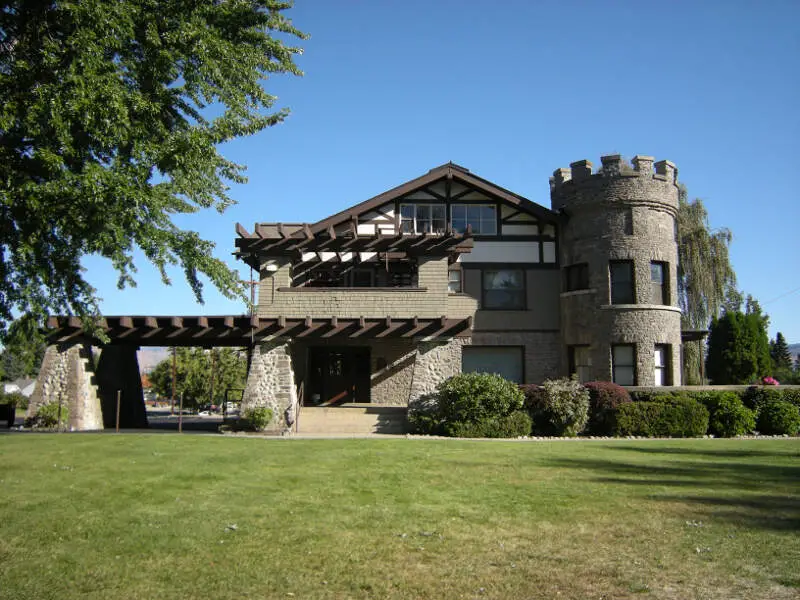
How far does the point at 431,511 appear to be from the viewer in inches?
335

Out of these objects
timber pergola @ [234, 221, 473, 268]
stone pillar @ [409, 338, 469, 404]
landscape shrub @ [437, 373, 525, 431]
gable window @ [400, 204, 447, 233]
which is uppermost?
gable window @ [400, 204, 447, 233]

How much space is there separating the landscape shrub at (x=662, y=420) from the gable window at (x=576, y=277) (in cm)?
644

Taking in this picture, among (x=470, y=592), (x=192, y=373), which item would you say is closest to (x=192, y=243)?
(x=470, y=592)

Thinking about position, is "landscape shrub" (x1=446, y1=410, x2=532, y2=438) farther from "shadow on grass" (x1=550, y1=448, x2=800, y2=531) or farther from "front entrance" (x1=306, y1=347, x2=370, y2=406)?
"front entrance" (x1=306, y1=347, x2=370, y2=406)

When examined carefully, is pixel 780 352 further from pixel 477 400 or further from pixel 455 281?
pixel 477 400

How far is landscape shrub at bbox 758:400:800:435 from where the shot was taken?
21.2m

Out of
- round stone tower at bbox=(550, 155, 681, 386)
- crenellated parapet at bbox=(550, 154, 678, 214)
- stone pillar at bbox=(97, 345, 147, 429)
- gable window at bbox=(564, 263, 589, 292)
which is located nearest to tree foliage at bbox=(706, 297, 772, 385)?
round stone tower at bbox=(550, 155, 681, 386)

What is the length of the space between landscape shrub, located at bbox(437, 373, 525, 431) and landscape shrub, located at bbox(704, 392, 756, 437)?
6.11 metres

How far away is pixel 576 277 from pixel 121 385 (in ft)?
59.6

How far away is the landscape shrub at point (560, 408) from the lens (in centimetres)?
2034

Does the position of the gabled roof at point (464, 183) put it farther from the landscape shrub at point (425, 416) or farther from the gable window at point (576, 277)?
the landscape shrub at point (425, 416)

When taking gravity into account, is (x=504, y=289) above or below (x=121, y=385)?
above

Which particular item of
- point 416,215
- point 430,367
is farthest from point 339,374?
point 416,215

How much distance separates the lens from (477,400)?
66.4 feet
